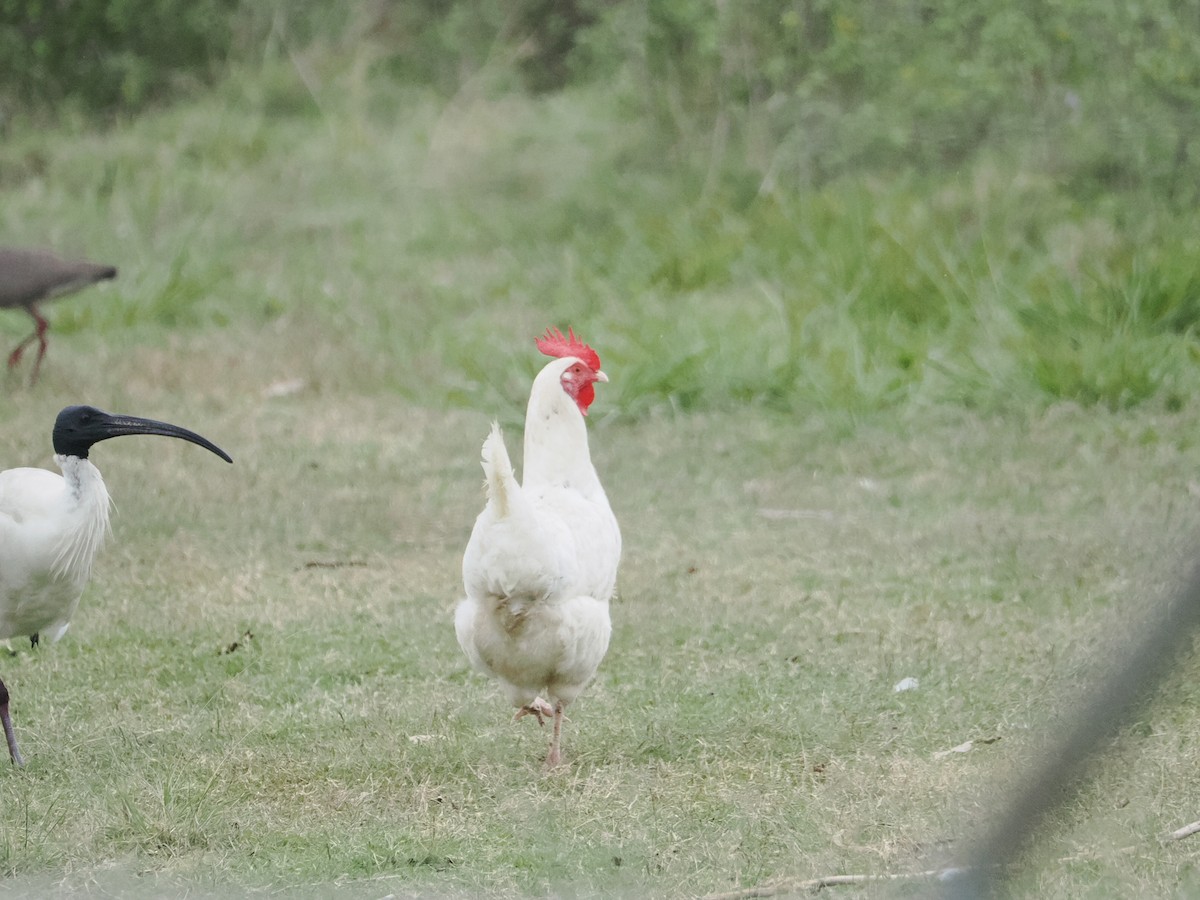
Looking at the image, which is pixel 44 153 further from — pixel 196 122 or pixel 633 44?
pixel 633 44

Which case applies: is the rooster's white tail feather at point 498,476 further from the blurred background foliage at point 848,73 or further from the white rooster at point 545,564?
the blurred background foliage at point 848,73

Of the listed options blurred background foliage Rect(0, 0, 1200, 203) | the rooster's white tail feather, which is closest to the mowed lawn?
the rooster's white tail feather

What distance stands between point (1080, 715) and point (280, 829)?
253cm

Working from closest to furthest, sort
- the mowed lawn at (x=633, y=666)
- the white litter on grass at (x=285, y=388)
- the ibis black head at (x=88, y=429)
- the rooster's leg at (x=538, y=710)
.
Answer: the mowed lawn at (x=633, y=666), the ibis black head at (x=88, y=429), the rooster's leg at (x=538, y=710), the white litter on grass at (x=285, y=388)

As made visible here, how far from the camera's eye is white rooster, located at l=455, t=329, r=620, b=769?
3.69m

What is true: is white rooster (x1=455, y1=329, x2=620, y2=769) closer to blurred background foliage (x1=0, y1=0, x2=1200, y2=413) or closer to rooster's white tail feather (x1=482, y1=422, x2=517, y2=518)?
rooster's white tail feather (x1=482, y1=422, x2=517, y2=518)

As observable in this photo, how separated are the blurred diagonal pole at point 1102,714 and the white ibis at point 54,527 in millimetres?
2985

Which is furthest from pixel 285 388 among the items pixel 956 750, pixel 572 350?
pixel 956 750

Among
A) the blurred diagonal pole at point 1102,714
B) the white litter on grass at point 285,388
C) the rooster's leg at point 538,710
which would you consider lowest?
the white litter on grass at point 285,388

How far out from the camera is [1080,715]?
4.65ft

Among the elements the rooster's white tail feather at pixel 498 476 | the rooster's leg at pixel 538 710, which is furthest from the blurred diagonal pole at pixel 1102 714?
the rooster's leg at pixel 538 710

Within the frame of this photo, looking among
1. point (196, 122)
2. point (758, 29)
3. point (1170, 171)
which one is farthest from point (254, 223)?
point (1170, 171)

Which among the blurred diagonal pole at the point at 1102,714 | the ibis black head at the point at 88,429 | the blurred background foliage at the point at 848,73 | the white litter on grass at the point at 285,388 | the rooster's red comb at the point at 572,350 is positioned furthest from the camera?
the blurred background foliage at the point at 848,73

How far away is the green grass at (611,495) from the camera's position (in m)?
3.64
